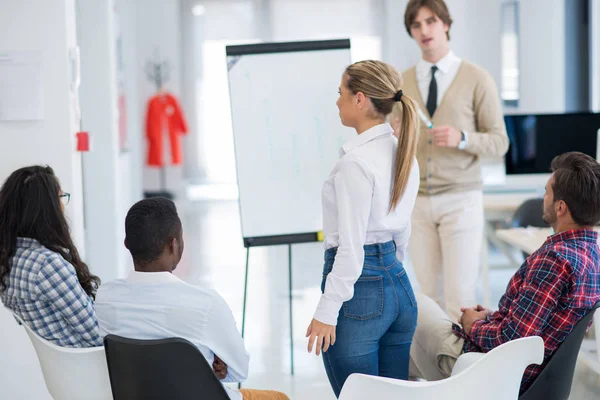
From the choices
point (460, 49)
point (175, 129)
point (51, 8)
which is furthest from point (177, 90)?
point (51, 8)

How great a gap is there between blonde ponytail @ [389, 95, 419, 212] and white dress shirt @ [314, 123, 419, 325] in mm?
19

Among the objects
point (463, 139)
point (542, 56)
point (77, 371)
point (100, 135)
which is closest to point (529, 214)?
point (463, 139)

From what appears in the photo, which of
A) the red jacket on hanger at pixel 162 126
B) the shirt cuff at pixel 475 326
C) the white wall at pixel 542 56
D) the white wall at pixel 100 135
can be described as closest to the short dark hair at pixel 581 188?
the shirt cuff at pixel 475 326

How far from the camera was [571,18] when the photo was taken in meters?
7.95

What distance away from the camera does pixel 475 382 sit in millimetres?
1622

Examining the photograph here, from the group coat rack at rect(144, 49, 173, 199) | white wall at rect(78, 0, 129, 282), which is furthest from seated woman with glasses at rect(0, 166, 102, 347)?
coat rack at rect(144, 49, 173, 199)

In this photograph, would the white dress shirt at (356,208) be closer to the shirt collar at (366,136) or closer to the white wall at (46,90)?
the shirt collar at (366,136)

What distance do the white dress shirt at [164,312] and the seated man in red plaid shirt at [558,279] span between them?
770 millimetres

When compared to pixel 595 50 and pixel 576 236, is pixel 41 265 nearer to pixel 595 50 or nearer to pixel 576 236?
pixel 576 236

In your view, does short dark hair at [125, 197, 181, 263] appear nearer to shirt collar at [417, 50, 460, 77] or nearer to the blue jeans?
the blue jeans

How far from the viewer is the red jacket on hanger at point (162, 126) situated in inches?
390

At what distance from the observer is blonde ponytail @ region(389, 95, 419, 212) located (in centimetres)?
197

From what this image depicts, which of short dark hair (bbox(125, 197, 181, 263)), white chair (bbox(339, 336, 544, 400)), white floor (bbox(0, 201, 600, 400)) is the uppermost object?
short dark hair (bbox(125, 197, 181, 263))

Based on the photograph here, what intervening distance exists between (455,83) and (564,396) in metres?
1.59
